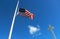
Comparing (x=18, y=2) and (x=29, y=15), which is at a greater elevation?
(x=18, y=2)

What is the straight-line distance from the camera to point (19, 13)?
31.3 m

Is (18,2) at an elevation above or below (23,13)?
above

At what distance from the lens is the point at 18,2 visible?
32.3 metres

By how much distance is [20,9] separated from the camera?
31578 mm

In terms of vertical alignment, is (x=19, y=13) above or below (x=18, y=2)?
below

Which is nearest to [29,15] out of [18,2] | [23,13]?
[23,13]

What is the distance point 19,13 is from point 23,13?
3.02 feet

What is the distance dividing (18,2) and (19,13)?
2.32 m

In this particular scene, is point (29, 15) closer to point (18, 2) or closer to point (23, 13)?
point (23, 13)

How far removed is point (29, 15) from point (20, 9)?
196 cm

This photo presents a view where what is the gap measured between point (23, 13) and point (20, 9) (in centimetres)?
127

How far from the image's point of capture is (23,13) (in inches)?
1209

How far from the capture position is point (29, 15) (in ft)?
103
